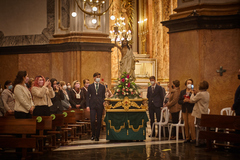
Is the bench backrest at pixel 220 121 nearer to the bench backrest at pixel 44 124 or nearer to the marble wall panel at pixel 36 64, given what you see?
the bench backrest at pixel 44 124

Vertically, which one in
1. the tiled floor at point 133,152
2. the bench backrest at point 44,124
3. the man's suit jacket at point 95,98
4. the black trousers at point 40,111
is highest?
the man's suit jacket at point 95,98

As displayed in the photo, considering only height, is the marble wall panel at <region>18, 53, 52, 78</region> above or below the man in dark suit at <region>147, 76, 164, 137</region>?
above

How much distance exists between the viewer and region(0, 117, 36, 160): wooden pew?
25.0 ft

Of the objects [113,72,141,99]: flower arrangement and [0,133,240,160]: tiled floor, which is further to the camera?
[113,72,141,99]: flower arrangement

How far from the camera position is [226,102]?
10812 mm

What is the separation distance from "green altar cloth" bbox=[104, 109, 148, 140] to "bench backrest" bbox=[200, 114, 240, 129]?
194cm

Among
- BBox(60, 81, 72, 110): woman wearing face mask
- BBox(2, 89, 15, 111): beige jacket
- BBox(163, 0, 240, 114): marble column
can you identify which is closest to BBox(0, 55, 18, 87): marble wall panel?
BBox(60, 81, 72, 110): woman wearing face mask

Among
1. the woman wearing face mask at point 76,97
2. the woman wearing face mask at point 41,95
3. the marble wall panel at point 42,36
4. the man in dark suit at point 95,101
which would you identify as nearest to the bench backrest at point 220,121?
the man in dark suit at point 95,101

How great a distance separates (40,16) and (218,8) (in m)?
9.16

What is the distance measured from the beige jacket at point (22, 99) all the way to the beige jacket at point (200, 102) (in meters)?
3.97

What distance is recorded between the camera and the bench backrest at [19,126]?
761cm

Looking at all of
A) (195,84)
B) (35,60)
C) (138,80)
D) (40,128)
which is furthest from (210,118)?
(138,80)

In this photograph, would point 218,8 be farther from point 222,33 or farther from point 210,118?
point 210,118

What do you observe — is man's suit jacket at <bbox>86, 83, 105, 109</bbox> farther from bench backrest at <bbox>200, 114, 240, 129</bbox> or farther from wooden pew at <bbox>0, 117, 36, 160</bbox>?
wooden pew at <bbox>0, 117, 36, 160</bbox>
